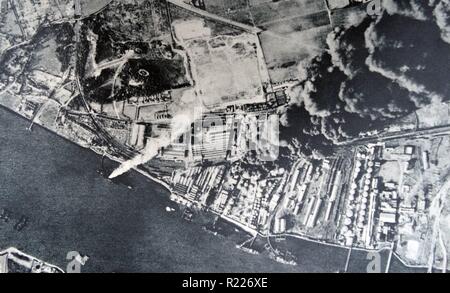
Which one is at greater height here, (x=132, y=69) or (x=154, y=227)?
(x=132, y=69)

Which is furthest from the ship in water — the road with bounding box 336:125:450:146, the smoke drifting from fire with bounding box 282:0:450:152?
the road with bounding box 336:125:450:146

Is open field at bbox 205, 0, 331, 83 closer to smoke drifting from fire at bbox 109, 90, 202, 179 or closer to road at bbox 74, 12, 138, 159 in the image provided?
smoke drifting from fire at bbox 109, 90, 202, 179

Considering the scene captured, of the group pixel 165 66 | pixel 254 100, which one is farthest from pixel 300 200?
pixel 165 66

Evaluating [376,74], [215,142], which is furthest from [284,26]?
[215,142]

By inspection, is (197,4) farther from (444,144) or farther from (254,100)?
(444,144)

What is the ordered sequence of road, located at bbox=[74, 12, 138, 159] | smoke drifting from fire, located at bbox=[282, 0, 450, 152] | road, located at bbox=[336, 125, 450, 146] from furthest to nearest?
road, located at bbox=[74, 12, 138, 159]
road, located at bbox=[336, 125, 450, 146]
smoke drifting from fire, located at bbox=[282, 0, 450, 152]

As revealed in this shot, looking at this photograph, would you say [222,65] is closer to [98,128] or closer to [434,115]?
[98,128]

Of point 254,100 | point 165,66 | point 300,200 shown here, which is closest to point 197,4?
point 165,66
